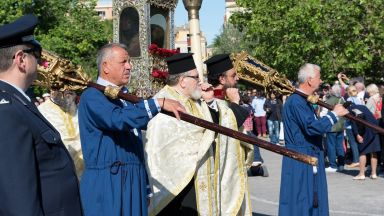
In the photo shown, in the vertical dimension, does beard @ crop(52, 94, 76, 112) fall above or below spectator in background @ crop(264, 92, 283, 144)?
above

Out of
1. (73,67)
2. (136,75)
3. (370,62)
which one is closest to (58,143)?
(73,67)

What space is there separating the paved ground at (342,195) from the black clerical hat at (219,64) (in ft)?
10.9

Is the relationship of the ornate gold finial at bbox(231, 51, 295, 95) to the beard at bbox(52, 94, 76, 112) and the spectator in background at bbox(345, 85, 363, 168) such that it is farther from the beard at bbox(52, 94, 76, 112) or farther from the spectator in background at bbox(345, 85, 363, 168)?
the spectator in background at bbox(345, 85, 363, 168)

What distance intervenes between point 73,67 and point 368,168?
11.0 metres

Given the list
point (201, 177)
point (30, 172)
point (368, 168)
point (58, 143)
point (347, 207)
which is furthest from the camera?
point (368, 168)

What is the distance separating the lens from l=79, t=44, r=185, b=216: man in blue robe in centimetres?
479

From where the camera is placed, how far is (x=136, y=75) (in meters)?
13.2

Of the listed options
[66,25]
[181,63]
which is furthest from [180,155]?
[66,25]

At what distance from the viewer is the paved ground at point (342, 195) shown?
9.84 metres

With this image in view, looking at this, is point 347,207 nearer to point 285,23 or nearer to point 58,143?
point 58,143

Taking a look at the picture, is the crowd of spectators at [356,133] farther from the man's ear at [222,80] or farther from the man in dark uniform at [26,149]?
the man in dark uniform at [26,149]

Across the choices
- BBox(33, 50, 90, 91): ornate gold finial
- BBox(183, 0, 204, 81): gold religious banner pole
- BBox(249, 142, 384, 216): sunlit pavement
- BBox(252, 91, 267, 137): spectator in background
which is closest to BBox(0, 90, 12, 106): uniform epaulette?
BBox(33, 50, 90, 91): ornate gold finial

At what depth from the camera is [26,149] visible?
9.82 feet

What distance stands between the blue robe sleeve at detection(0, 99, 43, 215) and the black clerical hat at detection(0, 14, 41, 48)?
37cm
